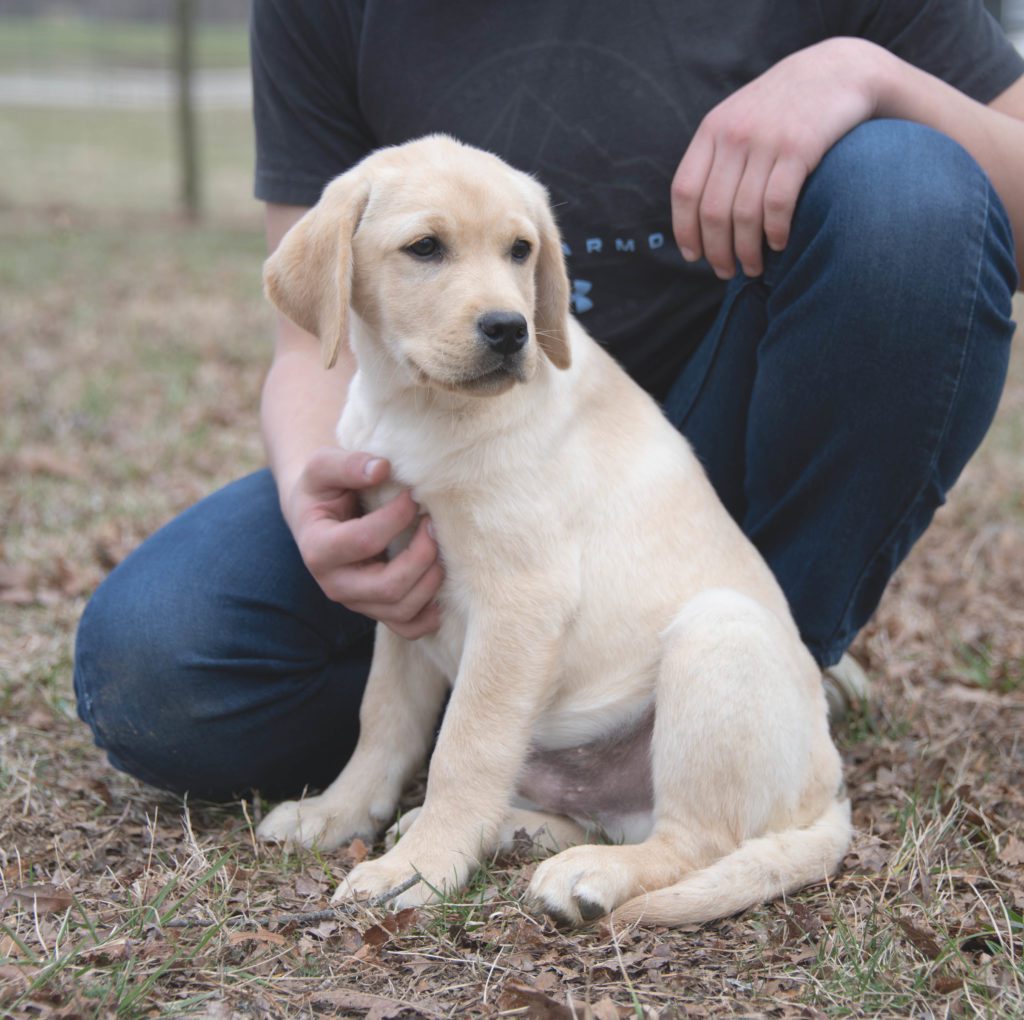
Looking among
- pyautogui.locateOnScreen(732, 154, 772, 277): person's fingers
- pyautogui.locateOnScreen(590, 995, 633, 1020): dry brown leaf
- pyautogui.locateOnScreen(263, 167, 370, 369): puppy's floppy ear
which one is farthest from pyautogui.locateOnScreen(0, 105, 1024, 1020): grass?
pyautogui.locateOnScreen(732, 154, 772, 277): person's fingers

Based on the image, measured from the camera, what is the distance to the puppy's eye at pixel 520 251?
7.74ft

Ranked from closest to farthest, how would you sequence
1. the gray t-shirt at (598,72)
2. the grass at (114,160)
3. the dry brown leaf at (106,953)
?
1. the dry brown leaf at (106,953)
2. the gray t-shirt at (598,72)
3. the grass at (114,160)

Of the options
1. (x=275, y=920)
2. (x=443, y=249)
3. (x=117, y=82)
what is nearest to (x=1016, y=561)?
(x=443, y=249)

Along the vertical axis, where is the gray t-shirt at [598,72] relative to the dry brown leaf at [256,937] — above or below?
above

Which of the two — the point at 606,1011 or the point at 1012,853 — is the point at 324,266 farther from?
the point at 1012,853

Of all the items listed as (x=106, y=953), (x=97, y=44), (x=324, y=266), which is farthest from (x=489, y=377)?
(x=97, y=44)

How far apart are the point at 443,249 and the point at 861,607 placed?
1374mm

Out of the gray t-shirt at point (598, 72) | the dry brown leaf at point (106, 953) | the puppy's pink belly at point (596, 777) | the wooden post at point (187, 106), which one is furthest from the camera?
the wooden post at point (187, 106)

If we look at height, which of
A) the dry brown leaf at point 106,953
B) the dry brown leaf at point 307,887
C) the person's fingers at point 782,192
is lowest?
the dry brown leaf at point 307,887

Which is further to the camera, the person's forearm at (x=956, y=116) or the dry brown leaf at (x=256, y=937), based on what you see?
the person's forearm at (x=956, y=116)

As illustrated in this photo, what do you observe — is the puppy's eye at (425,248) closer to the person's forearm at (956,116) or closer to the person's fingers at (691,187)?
the person's fingers at (691,187)

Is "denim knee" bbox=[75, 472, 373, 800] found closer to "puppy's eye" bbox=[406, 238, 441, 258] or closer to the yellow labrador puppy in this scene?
the yellow labrador puppy

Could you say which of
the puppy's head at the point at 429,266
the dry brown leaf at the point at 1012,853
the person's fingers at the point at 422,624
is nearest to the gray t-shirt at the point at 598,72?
the puppy's head at the point at 429,266

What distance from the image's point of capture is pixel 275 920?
205cm
